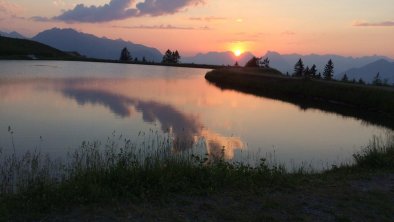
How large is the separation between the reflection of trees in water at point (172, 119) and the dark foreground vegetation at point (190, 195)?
440 cm

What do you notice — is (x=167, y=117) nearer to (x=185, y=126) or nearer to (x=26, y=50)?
(x=185, y=126)

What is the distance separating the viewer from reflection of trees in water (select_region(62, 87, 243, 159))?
65.7 feet

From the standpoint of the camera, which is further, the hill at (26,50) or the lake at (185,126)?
the hill at (26,50)

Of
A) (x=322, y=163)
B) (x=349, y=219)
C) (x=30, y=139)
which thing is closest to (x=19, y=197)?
(x=349, y=219)

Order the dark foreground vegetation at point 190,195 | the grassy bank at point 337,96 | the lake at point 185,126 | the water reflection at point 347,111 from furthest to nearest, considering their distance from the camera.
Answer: the grassy bank at point 337,96 < the water reflection at point 347,111 < the lake at point 185,126 < the dark foreground vegetation at point 190,195

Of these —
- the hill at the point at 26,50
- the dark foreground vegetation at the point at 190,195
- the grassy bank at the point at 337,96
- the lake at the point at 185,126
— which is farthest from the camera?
the hill at the point at 26,50

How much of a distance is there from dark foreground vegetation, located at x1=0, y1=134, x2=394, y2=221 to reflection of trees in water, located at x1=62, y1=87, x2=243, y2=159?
14.5ft

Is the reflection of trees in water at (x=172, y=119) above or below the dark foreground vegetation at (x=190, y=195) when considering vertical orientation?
below

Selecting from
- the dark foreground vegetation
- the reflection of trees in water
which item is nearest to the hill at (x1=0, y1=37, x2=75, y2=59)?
the reflection of trees in water

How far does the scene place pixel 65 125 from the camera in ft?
78.4

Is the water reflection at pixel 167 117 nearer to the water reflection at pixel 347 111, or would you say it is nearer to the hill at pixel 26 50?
the water reflection at pixel 347 111

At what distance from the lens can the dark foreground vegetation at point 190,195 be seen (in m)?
8.12

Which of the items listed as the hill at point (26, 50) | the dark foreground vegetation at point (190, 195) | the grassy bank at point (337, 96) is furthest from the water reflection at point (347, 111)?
the hill at point (26, 50)

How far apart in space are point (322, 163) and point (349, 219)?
10.7m
